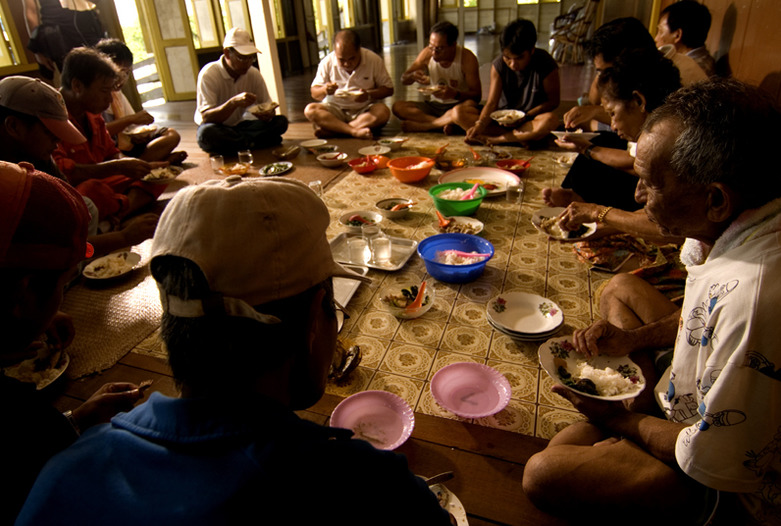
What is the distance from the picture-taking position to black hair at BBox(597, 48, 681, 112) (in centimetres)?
214

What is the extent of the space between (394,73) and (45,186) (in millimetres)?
10451

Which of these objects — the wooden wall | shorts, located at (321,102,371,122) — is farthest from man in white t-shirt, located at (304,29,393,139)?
the wooden wall

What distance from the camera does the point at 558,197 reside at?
291 cm

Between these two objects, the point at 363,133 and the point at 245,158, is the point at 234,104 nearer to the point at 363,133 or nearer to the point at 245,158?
the point at 245,158

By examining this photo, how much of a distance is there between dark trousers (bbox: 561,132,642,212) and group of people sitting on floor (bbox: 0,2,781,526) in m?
1.11

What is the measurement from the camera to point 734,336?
97 cm

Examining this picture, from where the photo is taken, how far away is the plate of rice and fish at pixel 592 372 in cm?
147

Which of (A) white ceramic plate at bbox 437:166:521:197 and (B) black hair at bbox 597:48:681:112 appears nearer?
(B) black hair at bbox 597:48:681:112

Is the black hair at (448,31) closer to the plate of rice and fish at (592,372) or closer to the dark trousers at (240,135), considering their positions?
the dark trousers at (240,135)

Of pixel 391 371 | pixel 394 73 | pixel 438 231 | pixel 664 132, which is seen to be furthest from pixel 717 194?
pixel 394 73

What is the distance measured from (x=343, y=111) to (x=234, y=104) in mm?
1361

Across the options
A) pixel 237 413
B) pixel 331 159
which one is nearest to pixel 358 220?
pixel 331 159

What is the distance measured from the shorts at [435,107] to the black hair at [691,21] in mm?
2224

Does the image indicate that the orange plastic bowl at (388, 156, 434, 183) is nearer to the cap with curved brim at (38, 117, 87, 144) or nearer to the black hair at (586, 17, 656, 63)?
the black hair at (586, 17, 656, 63)
